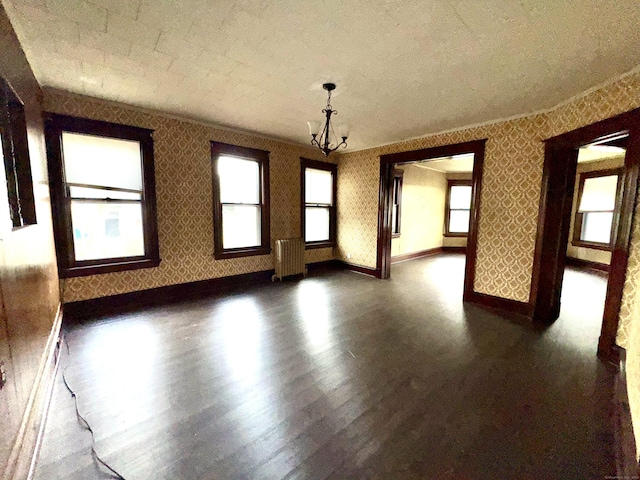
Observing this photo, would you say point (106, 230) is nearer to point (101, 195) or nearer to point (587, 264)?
point (101, 195)

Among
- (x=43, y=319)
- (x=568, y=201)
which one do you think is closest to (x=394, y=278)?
(x=568, y=201)

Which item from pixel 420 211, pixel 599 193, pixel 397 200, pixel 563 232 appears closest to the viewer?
pixel 563 232

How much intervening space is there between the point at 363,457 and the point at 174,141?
13.7 feet

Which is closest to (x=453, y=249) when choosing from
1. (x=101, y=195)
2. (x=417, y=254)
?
(x=417, y=254)

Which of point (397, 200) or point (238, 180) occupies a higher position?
point (238, 180)

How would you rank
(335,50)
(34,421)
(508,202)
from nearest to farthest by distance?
(34,421) → (335,50) → (508,202)

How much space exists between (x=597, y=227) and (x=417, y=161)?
16.3 feet

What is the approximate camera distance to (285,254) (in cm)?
495

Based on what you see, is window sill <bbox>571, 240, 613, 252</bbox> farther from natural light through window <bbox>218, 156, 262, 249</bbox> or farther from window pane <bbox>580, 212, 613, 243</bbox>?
natural light through window <bbox>218, 156, 262, 249</bbox>

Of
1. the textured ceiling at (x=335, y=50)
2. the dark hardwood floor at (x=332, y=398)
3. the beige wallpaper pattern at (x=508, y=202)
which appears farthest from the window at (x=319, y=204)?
the dark hardwood floor at (x=332, y=398)

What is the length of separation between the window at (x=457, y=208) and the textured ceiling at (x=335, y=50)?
5.22 meters

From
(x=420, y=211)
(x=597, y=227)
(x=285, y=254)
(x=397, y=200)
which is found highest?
(x=397, y=200)

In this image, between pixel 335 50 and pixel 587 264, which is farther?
pixel 587 264

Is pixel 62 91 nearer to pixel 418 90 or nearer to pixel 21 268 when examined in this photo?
pixel 21 268
